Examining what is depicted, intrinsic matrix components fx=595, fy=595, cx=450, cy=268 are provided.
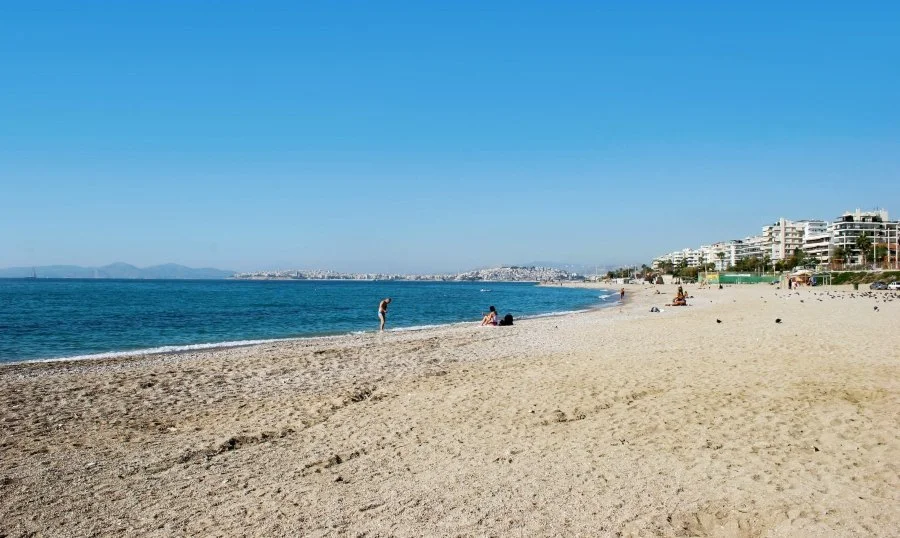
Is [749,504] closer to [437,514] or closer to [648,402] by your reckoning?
[437,514]

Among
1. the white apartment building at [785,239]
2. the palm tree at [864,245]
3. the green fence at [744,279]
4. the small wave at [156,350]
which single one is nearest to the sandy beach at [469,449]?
the small wave at [156,350]

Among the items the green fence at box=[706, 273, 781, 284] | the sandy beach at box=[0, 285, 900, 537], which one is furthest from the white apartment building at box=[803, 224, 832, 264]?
the sandy beach at box=[0, 285, 900, 537]

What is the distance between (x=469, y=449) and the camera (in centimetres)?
767

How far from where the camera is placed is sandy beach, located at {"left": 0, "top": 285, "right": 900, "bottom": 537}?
18.1ft

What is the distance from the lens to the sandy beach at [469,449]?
18.1ft

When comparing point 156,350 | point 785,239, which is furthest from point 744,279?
point 156,350

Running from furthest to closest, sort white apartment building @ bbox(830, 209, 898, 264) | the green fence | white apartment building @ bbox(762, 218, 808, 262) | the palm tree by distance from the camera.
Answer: white apartment building @ bbox(762, 218, 808, 262) < white apartment building @ bbox(830, 209, 898, 264) < the palm tree < the green fence

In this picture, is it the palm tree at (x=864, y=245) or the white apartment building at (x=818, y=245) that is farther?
the white apartment building at (x=818, y=245)

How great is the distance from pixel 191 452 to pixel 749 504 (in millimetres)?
6634

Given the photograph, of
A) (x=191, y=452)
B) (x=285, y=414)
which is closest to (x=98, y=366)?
(x=285, y=414)

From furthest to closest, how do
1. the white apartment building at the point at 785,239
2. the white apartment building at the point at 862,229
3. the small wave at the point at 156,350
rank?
the white apartment building at the point at 785,239 < the white apartment building at the point at 862,229 < the small wave at the point at 156,350

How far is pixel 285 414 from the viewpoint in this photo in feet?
33.0

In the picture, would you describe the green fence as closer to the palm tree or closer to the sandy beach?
the palm tree

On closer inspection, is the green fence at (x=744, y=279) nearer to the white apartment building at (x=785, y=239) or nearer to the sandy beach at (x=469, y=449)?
the white apartment building at (x=785, y=239)
